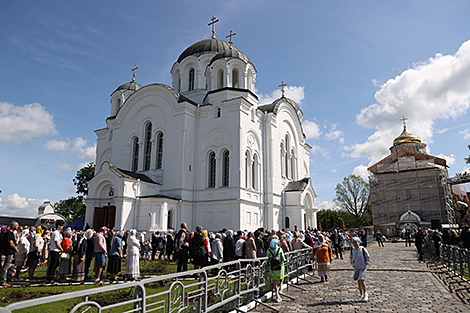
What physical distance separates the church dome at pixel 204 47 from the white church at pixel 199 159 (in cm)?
47

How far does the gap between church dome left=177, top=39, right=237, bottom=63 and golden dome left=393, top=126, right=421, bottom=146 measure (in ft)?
147

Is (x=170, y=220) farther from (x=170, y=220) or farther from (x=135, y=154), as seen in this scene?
(x=135, y=154)

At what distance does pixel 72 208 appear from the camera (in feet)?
141

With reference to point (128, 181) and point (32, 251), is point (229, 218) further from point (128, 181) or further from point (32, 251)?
point (32, 251)

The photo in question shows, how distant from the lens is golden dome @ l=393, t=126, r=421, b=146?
200 ft

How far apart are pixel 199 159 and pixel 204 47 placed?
12.8 meters

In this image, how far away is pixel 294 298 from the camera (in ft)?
27.2

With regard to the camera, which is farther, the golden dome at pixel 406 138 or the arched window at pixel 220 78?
the golden dome at pixel 406 138

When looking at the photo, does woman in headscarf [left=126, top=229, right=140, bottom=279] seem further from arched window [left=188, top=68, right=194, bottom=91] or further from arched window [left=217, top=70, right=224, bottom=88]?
arched window [left=188, top=68, right=194, bottom=91]

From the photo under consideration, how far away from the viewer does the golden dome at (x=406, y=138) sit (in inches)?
2402

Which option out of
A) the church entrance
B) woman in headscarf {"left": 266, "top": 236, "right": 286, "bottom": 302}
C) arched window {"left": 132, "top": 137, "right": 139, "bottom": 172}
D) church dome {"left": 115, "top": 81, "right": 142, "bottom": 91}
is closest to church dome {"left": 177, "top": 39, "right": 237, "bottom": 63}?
church dome {"left": 115, "top": 81, "right": 142, "bottom": 91}

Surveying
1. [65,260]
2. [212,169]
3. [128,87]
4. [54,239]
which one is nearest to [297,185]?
[212,169]

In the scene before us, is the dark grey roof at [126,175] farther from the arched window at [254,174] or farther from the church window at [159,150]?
the arched window at [254,174]

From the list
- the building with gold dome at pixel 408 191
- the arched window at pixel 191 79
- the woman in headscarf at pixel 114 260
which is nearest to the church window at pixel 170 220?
the woman in headscarf at pixel 114 260
